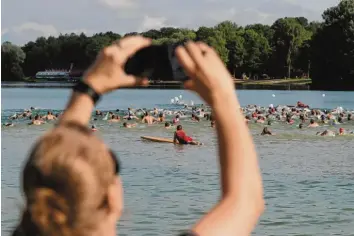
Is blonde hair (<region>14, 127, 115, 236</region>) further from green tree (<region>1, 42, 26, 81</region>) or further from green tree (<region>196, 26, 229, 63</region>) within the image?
green tree (<region>1, 42, 26, 81</region>)

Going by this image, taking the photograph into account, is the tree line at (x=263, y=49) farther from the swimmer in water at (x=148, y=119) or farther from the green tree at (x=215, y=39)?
the swimmer in water at (x=148, y=119)

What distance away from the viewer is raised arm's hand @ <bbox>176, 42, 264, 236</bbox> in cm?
172

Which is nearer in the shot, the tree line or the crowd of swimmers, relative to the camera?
the crowd of swimmers

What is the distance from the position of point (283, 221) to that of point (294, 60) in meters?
95.2

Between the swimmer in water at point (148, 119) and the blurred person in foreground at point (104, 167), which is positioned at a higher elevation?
the blurred person in foreground at point (104, 167)

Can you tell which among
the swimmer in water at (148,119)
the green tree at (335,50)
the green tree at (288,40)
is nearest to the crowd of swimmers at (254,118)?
the swimmer in water at (148,119)

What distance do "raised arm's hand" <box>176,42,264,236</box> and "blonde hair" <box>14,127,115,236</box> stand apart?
0.89 ft

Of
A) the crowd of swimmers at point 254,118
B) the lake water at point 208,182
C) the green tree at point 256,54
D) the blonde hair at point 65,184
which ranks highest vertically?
the green tree at point 256,54

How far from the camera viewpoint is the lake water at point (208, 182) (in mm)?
14008

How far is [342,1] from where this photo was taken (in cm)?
8831

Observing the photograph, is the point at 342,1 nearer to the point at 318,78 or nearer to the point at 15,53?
the point at 318,78

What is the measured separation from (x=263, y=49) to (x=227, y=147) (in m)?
117

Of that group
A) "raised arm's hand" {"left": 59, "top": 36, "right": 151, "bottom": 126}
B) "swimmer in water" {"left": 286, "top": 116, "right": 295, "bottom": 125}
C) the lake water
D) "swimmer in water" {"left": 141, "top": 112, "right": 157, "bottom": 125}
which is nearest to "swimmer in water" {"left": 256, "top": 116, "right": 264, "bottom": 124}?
"swimmer in water" {"left": 286, "top": 116, "right": 295, "bottom": 125}

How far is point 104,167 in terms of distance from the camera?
5.13 feet
